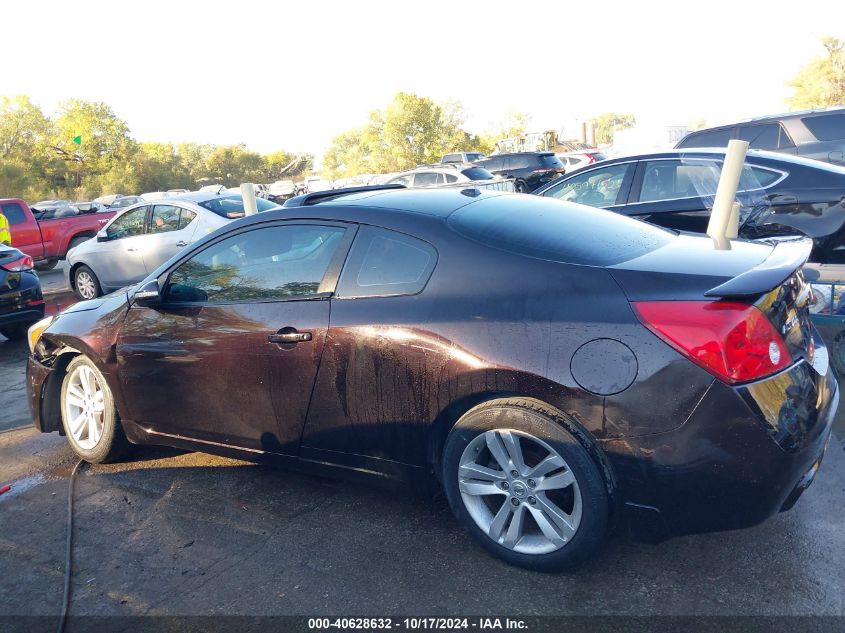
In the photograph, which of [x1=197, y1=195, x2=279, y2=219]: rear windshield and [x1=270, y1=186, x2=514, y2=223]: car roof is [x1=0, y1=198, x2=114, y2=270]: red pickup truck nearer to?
[x1=197, y1=195, x2=279, y2=219]: rear windshield

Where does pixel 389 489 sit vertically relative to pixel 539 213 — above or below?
below

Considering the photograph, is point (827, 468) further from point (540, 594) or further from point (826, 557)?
point (540, 594)

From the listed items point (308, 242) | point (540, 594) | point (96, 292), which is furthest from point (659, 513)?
point (96, 292)

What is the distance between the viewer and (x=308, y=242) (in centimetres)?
377

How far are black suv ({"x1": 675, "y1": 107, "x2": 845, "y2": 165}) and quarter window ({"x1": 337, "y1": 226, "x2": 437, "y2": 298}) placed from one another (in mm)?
7328

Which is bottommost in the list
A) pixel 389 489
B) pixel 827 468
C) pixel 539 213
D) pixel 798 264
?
pixel 827 468

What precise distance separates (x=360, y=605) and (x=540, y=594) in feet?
2.37

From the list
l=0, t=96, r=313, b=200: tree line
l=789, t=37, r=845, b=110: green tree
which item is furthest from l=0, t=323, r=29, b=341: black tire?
l=0, t=96, r=313, b=200: tree line

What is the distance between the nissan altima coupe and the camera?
8.91 feet

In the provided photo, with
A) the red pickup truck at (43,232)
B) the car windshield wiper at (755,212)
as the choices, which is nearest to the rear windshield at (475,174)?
the red pickup truck at (43,232)

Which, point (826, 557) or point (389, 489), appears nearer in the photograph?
point (826, 557)

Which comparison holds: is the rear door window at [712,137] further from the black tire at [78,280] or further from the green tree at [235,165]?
the green tree at [235,165]

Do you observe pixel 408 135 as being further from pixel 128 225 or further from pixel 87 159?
pixel 128 225

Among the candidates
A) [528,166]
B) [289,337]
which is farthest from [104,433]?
[528,166]
